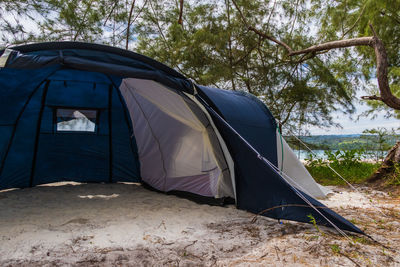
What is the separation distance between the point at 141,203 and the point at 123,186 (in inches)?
40.7

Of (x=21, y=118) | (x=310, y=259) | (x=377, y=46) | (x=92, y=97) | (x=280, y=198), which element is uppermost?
(x=377, y=46)

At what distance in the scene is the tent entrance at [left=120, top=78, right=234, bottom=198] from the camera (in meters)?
3.22

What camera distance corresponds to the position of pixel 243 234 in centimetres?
229

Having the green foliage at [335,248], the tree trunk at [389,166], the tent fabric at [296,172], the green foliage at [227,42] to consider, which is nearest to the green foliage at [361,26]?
the green foliage at [227,42]

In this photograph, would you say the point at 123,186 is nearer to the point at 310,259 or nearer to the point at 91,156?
the point at 91,156

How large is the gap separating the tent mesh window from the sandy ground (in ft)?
3.44

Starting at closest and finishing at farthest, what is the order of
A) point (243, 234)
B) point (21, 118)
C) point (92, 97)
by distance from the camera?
point (243, 234), point (21, 118), point (92, 97)

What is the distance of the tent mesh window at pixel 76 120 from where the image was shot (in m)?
4.01

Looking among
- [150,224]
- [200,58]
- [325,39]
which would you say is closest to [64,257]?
[150,224]

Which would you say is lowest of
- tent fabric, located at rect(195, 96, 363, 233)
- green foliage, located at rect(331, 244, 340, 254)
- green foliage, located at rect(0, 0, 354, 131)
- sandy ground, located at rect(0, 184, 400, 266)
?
sandy ground, located at rect(0, 184, 400, 266)

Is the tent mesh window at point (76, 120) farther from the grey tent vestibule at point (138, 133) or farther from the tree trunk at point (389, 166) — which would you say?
the tree trunk at point (389, 166)

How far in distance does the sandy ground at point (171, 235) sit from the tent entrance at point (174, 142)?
29cm

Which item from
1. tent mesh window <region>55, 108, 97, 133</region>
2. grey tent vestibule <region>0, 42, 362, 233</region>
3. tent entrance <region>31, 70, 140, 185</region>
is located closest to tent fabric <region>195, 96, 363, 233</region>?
grey tent vestibule <region>0, 42, 362, 233</region>

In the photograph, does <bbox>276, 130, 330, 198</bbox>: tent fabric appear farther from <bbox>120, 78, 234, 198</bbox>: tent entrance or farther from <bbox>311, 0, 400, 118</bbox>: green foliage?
<bbox>311, 0, 400, 118</bbox>: green foliage
